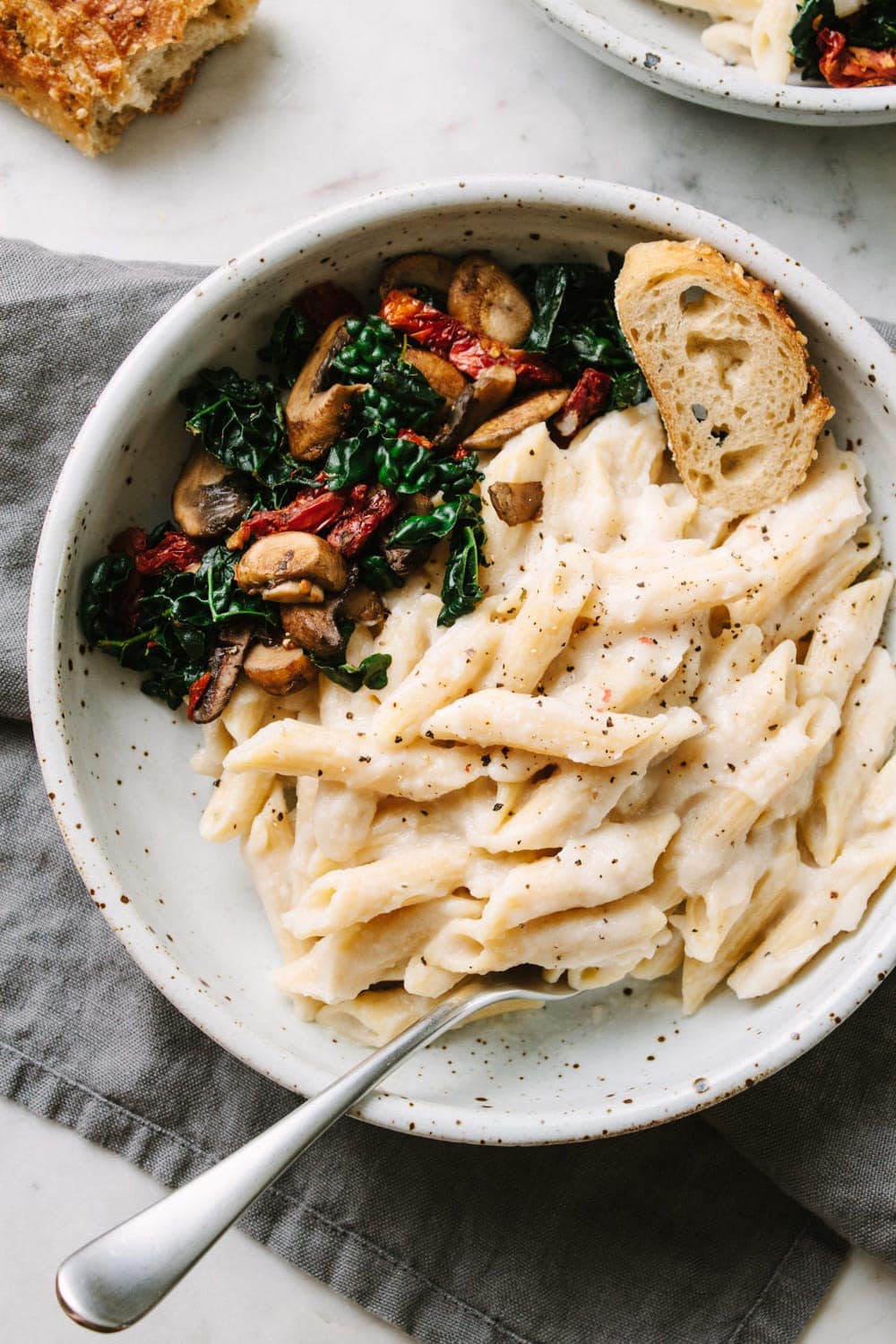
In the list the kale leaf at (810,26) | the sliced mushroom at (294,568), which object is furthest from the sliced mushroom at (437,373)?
the kale leaf at (810,26)

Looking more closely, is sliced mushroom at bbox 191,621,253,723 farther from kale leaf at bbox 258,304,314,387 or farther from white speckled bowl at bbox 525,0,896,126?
white speckled bowl at bbox 525,0,896,126

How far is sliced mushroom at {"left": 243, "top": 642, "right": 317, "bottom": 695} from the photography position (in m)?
2.84

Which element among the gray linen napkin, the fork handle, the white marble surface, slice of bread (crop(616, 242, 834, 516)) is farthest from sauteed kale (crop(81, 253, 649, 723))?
the fork handle

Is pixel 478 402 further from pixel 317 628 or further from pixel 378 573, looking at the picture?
pixel 317 628

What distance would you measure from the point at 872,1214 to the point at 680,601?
170 centimetres

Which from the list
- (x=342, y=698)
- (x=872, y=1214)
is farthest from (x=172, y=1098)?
(x=872, y=1214)

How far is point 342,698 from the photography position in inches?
112

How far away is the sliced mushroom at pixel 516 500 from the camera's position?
9.06 feet

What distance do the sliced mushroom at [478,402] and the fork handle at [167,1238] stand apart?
61.0 inches

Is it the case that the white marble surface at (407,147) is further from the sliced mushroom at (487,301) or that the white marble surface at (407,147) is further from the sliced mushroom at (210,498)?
the sliced mushroom at (210,498)

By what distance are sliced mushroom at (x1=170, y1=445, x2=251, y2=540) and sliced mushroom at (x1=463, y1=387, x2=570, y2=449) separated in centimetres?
57

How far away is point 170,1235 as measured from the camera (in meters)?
2.33

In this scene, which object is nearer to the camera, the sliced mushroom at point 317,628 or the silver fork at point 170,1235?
the silver fork at point 170,1235

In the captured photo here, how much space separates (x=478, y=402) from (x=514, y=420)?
97 millimetres
